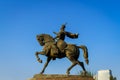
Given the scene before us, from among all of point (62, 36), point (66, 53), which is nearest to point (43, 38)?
point (62, 36)

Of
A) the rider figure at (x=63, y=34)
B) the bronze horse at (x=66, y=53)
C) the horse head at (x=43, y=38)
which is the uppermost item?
the rider figure at (x=63, y=34)

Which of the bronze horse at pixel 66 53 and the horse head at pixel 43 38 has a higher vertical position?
the horse head at pixel 43 38

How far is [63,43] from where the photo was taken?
21328mm

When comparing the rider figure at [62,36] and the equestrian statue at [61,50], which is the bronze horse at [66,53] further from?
the rider figure at [62,36]

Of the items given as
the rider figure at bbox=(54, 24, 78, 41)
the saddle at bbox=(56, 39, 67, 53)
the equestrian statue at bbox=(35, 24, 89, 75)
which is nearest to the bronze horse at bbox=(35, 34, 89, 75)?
the equestrian statue at bbox=(35, 24, 89, 75)

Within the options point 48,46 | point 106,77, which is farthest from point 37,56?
point 106,77

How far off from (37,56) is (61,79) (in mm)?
1706

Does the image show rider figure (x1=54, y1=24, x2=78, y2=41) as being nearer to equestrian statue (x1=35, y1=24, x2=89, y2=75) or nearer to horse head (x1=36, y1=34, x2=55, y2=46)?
equestrian statue (x1=35, y1=24, x2=89, y2=75)

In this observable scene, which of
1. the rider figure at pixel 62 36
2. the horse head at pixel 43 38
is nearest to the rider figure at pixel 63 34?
the rider figure at pixel 62 36

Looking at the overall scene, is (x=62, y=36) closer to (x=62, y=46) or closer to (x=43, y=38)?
(x=62, y=46)

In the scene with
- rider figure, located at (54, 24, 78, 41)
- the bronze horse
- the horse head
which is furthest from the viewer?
the horse head

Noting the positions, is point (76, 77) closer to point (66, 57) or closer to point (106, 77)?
point (66, 57)

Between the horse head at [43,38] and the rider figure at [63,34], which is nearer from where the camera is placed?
the rider figure at [63,34]

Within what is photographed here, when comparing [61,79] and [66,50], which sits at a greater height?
[66,50]
